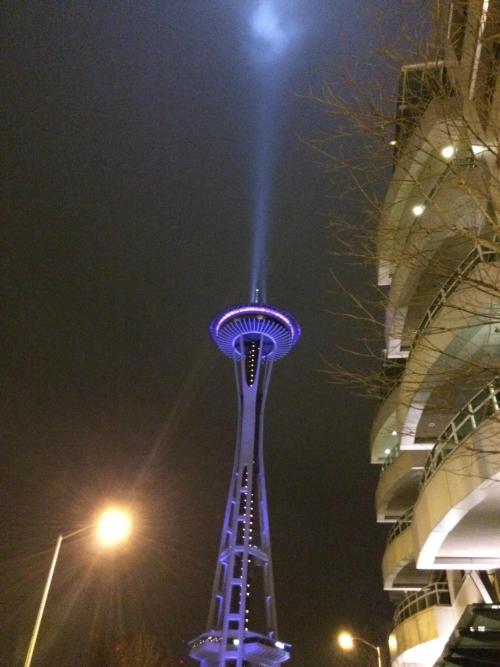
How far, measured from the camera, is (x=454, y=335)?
40.0ft

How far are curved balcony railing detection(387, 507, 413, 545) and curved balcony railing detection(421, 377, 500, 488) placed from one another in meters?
5.46

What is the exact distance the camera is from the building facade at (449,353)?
732cm

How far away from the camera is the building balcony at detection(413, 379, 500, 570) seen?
9.70 m

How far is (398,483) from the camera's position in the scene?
1950 centimetres

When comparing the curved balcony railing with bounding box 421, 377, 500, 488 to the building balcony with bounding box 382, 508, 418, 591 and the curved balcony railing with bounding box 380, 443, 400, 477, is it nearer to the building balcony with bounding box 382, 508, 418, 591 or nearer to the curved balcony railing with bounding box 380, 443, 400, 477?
the building balcony with bounding box 382, 508, 418, 591

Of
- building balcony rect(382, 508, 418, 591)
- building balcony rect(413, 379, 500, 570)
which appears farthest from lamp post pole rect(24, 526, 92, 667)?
building balcony rect(382, 508, 418, 591)

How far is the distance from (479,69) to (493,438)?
6.67 m

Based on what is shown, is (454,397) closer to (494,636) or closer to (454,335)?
(454,335)

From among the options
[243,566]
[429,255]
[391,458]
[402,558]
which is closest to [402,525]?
[402,558]

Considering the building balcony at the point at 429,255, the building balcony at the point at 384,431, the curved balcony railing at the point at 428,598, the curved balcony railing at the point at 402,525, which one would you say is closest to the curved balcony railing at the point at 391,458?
the building balcony at the point at 384,431

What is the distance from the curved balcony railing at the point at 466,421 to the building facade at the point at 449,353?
0.03 meters

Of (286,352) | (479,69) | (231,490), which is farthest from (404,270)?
(286,352)

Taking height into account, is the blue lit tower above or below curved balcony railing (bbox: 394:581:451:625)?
above

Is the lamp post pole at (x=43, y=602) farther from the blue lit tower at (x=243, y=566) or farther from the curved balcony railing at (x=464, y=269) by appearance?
the blue lit tower at (x=243, y=566)
